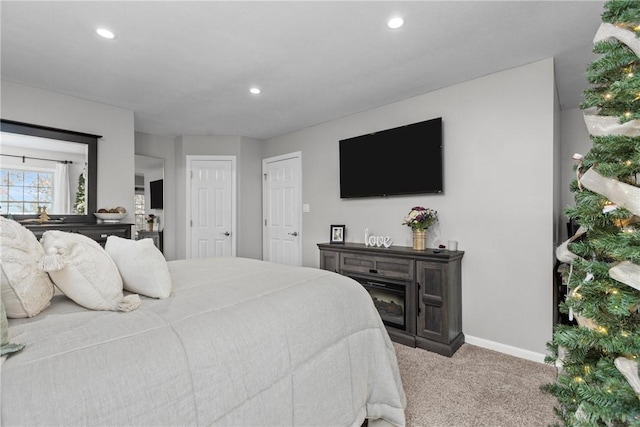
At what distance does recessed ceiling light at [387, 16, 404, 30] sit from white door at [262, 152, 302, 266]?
106 inches

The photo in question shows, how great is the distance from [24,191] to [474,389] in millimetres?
4358

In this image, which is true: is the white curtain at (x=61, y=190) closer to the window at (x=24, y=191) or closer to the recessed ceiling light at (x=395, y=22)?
the window at (x=24, y=191)

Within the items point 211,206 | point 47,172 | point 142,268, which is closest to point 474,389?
point 142,268

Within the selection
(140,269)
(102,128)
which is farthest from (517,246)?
(102,128)

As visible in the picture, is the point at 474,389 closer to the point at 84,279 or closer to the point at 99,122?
the point at 84,279

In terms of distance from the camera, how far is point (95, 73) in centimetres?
280

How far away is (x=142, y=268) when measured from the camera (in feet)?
4.37

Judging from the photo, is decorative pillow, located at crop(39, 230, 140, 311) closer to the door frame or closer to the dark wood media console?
the dark wood media console

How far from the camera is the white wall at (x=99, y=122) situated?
9.85ft

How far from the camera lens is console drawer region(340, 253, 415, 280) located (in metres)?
2.96

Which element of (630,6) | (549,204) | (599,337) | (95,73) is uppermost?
(95,73)

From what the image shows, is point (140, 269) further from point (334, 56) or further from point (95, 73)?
point (95, 73)

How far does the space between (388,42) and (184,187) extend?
3.85 metres

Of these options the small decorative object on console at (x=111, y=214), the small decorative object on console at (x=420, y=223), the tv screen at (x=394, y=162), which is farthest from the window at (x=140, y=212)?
the small decorative object on console at (x=420, y=223)
